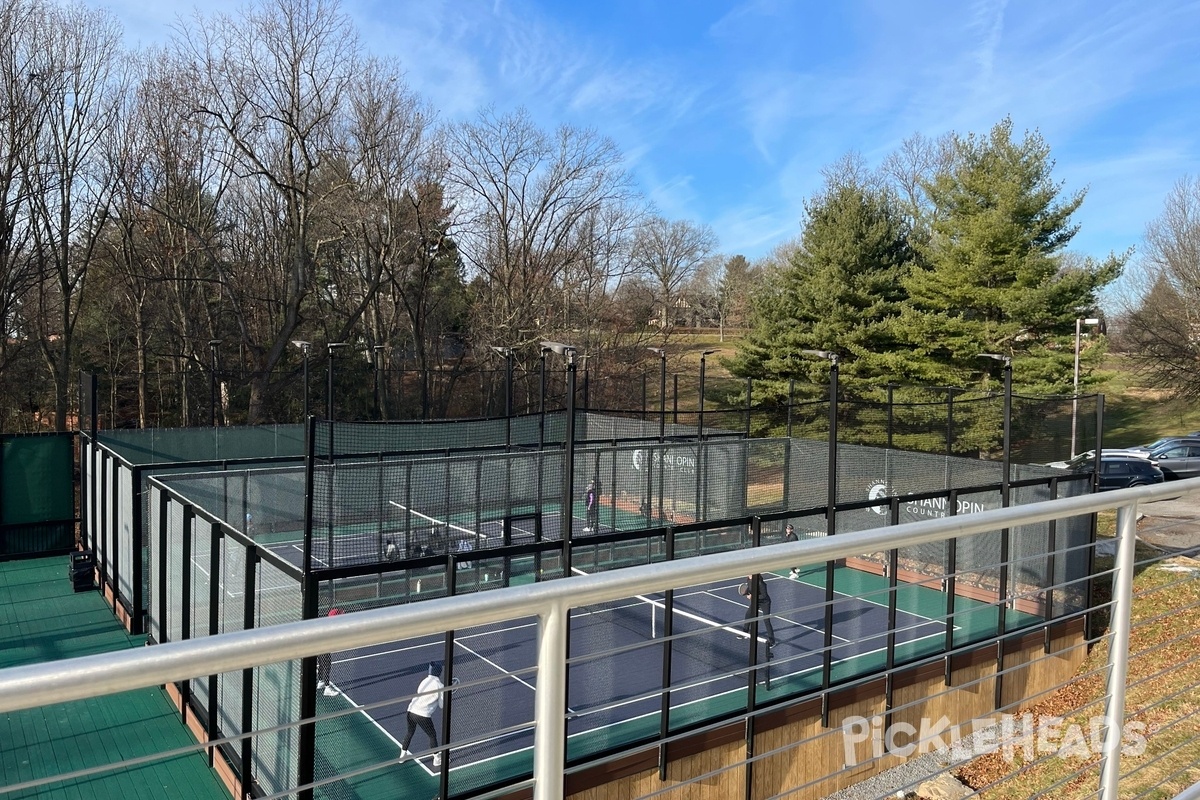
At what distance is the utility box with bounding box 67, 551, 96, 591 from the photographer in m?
10.6

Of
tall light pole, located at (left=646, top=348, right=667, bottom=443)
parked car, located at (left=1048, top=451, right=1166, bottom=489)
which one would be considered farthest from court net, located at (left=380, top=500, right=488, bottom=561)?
parked car, located at (left=1048, top=451, right=1166, bottom=489)

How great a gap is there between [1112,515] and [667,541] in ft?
39.1

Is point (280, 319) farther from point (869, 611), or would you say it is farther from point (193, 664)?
point (193, 664)

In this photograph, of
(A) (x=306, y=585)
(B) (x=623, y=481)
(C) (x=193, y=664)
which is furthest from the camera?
(B) (x=623, y=481)

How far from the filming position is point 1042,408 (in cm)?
1525

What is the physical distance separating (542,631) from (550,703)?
12cm

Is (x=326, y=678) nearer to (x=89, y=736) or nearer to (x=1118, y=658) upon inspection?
(x=89, y=736)

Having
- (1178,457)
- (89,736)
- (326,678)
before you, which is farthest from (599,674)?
(1178,457)

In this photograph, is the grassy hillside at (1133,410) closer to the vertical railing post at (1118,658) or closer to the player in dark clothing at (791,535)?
the player in dark clothing at (791,535)

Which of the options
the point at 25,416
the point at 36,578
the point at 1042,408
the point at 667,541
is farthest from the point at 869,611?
the point at 25,416

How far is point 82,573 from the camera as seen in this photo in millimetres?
10625

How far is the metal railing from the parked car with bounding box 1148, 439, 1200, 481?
22480 mm

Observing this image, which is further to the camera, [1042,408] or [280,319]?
[280,319]

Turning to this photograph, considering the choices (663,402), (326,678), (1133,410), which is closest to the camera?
(326,678)
